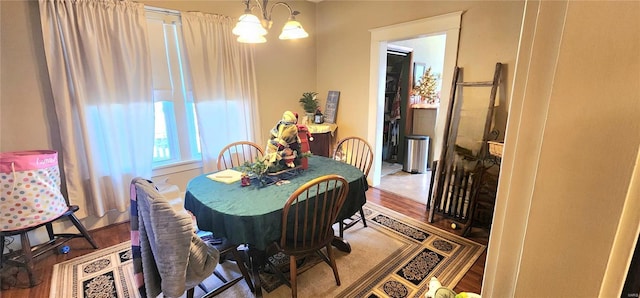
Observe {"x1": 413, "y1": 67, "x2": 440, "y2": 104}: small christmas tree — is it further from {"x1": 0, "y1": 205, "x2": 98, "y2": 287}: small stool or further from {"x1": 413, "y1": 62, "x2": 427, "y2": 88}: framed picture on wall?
{"x1": 0, "y1": 205, "x2": 98, "y2": 287}: small stool

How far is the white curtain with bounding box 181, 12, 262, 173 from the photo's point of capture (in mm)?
3049

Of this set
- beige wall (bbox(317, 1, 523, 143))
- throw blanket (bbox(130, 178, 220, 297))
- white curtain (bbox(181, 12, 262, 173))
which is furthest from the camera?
white curtain (bbox(181, 12, 262, 173))

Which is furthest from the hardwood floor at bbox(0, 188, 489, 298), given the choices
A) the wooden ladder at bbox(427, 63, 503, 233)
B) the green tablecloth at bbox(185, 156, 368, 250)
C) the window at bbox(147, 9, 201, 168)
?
the green tablecloth at bbox(185, 156, 368, 250)

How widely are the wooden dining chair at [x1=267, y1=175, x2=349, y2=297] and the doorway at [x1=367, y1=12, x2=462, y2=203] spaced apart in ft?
5.65

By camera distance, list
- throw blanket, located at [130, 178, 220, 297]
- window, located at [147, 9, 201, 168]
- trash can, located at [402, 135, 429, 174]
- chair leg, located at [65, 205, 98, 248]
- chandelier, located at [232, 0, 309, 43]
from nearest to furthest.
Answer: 1. throw blanket, located at [130, 178, 220, 297]
2. chandelier, located at [232, 0, 309, 43]
3. chair leg, located at [65, 205, 98, 248]
4. window, located at [147, 9, 201, 168]
5. trash can, located at [402, 135, 429, 174]

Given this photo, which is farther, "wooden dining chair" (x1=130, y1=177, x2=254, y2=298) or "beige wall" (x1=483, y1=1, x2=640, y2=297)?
"wooden dining chair" (x1=130, y1=177, x2=254, y2=298)

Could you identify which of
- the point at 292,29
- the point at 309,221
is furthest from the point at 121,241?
the point at 292,29

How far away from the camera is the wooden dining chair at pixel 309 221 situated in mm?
1657

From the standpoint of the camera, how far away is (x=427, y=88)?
188 inches

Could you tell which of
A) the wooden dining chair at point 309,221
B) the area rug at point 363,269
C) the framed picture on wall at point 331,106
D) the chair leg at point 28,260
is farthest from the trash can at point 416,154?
the chair leg at point 28,260

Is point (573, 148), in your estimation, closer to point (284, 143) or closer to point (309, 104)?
point (284, 143)

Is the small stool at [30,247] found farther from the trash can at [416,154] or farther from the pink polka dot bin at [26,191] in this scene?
the trash can at [416,154]

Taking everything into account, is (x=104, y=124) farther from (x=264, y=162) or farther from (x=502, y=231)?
(x=502, y=231)

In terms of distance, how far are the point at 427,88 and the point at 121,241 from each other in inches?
187
